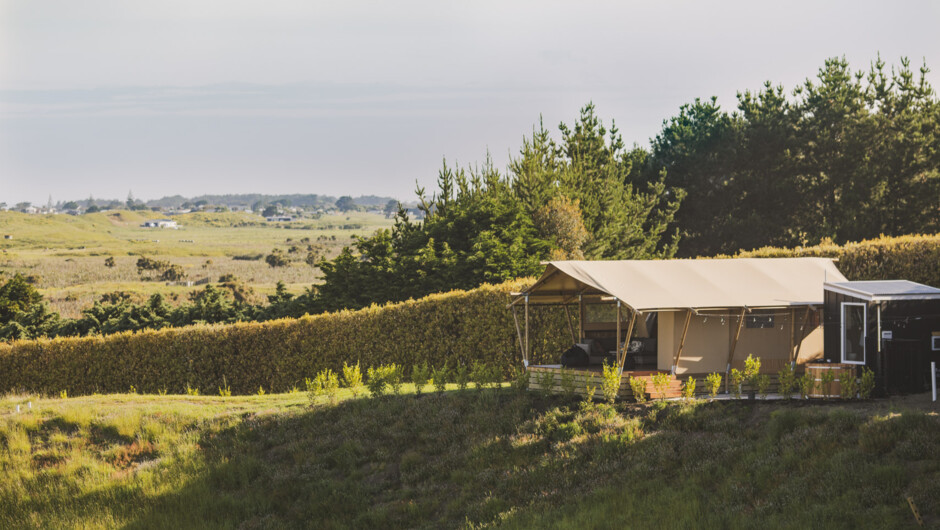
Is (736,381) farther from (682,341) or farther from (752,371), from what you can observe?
(682,341)

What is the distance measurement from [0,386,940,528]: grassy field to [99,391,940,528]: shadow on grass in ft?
0.13

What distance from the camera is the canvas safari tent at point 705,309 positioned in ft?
66.9

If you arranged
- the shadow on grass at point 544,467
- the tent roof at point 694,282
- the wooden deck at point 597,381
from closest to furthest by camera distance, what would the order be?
the shadow on grass at point 544,467 → the wooden deck at point 597,381 → the tent roof at point 694,282

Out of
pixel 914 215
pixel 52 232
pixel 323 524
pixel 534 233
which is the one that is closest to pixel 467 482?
pixel 323 524

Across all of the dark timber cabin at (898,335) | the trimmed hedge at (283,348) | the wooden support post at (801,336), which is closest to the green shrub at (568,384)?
the wooden support post at (801,336)

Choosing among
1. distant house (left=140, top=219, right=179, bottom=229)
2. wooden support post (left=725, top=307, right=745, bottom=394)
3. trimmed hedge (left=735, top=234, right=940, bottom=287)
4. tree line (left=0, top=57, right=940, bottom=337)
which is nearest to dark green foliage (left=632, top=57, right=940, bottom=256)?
tree line (left=0, top=57, right=940, bottom=337)

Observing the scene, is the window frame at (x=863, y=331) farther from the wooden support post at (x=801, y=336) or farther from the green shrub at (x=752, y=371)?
the wooden support post at (x=801, y=336)

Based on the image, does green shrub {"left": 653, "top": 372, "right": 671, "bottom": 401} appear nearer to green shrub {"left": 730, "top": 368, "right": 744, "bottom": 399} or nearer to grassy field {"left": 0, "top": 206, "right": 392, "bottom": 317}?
green shrub {"left": 730, "top": 368, "right": 744, "bottom": 399}

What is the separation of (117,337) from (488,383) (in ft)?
53.1

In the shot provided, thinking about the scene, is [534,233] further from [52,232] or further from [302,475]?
[52,232]

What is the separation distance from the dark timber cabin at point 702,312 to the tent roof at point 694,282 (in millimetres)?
23

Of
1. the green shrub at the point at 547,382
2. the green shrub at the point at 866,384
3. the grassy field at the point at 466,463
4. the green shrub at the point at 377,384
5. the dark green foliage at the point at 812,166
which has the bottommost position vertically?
the grassy field at the point at 466,463

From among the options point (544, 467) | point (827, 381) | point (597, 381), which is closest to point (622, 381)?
point (597, 381)

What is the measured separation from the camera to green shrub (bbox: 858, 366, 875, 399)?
18.0 meters
